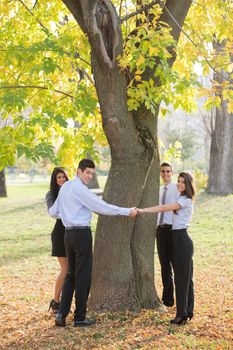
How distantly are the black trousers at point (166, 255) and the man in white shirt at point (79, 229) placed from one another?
1.07 meters

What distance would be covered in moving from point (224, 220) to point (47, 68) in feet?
36.3

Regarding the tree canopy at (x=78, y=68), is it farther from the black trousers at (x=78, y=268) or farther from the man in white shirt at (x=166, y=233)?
the black trousers at (x=78, y=268)

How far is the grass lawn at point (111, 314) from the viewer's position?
21.3 ft

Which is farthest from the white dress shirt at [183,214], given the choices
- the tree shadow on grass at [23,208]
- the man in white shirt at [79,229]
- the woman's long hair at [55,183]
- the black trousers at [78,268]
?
the tree shadow on grass at [23,208]

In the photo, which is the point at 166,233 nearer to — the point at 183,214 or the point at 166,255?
the point at 166,255

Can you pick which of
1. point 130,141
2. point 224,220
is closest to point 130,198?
point 130,141

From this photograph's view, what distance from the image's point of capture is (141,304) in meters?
7.70

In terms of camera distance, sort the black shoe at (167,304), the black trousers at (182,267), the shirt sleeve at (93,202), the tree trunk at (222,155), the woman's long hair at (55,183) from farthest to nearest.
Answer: the tree trunk at (222,155), the black shoe at (167,304), the woman's long hair at (55,183), the black trousers at (182,267), the shirt sleeve at (93,202)

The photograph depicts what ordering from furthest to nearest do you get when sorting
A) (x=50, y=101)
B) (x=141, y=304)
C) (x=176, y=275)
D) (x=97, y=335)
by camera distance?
(x=50, y=101)
(x=141, y=304)
(x=176, y=275)
(x=97, y=335)

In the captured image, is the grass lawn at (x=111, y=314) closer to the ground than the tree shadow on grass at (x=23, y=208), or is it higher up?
closer to the ground

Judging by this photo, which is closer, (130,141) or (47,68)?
(130,141)

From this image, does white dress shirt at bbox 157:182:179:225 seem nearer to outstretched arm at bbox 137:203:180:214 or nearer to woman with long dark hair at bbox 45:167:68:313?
outstretched arm at bbox 137:203:180:214

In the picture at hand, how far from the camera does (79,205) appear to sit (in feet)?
22.6

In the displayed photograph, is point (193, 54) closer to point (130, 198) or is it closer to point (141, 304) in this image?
point (130, 198)
